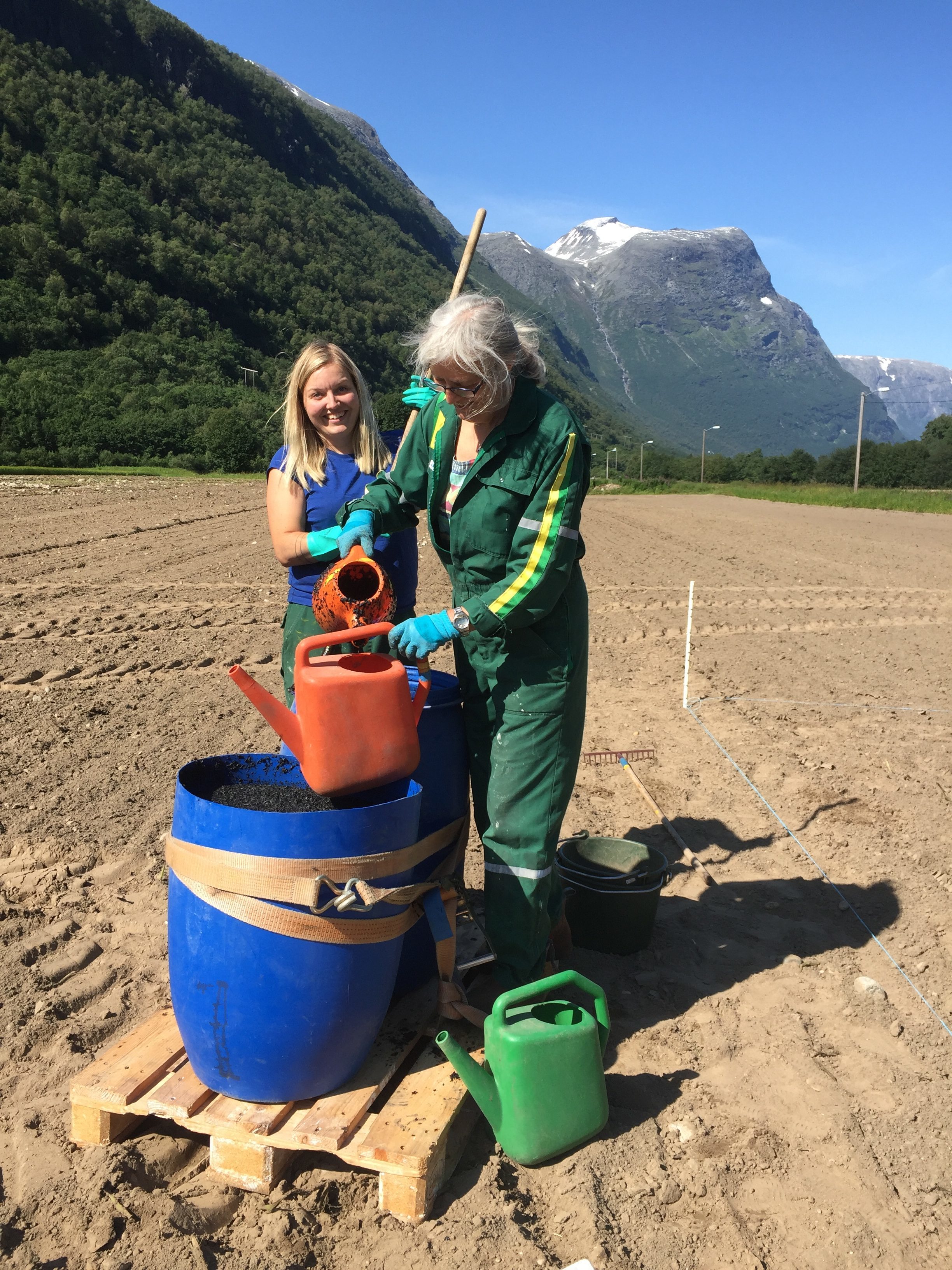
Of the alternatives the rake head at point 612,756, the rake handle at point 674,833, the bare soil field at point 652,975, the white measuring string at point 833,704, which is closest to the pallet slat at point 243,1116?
the bare soil field at point 652,975

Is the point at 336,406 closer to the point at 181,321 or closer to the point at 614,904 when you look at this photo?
the point at 614,904

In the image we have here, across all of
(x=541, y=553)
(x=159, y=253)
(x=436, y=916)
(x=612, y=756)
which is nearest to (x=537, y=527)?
(x=541, y=553)

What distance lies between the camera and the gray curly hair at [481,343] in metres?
2.24

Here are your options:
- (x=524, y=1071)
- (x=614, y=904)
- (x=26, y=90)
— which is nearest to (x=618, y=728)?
(x=614, y=904)

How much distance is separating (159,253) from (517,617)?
8634 cm

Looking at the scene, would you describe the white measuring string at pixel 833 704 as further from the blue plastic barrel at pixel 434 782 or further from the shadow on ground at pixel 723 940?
the blue plastic barrel at pixel 434 782

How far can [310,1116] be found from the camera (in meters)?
2.11

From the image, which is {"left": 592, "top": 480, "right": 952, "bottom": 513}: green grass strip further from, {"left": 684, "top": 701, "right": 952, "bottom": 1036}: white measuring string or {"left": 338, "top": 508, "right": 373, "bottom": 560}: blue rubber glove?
{"left": 338, "top": 508, "right": 373, "bottom": 560}: blue rubber glove

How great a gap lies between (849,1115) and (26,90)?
10210cm

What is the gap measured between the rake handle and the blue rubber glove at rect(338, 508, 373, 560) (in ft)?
6.91

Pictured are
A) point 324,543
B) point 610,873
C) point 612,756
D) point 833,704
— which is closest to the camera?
point 324,543

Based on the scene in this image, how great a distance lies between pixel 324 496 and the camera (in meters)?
2.89

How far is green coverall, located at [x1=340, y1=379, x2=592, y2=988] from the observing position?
92.0 inches

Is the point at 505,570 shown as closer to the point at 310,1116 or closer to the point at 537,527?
the point at 537,527
